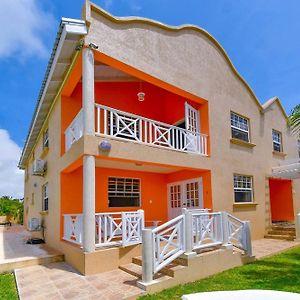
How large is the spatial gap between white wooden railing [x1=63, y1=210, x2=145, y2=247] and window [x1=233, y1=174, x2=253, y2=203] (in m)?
6.78

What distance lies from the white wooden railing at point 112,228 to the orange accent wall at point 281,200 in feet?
40.2

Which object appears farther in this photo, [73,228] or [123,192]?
[123,192]

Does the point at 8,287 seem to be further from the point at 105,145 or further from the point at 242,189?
the point at 242,189

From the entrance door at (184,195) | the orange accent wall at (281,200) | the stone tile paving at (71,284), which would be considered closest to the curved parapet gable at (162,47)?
the entrance door at (184,195)

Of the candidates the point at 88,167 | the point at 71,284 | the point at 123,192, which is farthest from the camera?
the point at 123,192

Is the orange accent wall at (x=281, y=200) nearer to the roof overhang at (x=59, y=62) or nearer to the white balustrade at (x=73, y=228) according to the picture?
the white balustrade at (x=73, y=228)

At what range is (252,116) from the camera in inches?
661

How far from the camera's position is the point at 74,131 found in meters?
10.6

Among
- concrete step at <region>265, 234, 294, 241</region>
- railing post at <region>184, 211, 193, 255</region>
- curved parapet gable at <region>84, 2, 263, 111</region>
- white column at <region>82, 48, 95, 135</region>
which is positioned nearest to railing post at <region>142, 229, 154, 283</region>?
railing post at <region>184, 211, 193, 255</region>

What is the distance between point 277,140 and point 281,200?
13.4 feet

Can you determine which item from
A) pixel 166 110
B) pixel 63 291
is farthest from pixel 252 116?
pixel 63 291

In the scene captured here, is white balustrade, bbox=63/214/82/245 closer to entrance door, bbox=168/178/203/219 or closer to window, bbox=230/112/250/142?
entrance door, bbox=168/178/203/219

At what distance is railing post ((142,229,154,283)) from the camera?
7.46 metres

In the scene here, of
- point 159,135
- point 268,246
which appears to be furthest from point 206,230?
point 268,246
